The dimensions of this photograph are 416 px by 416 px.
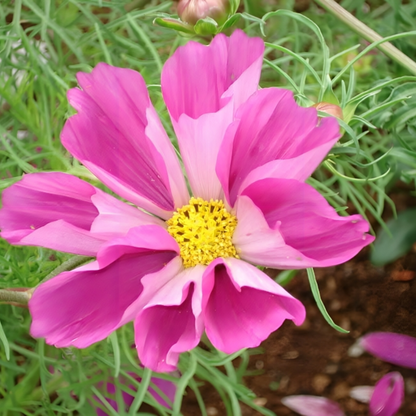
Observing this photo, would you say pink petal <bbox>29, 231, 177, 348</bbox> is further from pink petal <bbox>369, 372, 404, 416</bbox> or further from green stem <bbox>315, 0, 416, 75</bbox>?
pink petal <bbox>369, 372, 404, 416</bbox>

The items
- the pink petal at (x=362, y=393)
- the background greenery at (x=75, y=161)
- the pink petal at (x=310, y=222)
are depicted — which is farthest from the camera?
the pink petal at (x=362, y=393)

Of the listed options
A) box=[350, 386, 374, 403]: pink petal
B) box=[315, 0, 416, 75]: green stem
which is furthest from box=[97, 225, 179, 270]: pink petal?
box=[350, 386, 374, 403]: pink petal

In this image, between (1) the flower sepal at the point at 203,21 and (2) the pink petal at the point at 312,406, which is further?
(2) the pink petal at the point at 312,406

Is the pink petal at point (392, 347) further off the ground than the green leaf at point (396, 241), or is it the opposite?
the green leaf at point (396, 241)

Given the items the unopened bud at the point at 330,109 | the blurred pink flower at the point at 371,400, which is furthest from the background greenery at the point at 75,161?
the blurred pink flower at the point at 371,400

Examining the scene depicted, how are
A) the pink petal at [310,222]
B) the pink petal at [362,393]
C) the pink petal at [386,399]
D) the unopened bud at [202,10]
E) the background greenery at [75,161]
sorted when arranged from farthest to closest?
the pink petal at [362,393] < the pink petal at [386,399] < the background greenery at [75,161] < the unopened bud at [202,10] < the pink petal at [310,222]

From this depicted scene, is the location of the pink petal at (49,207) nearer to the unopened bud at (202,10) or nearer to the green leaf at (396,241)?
the unopened bud at (202,10)

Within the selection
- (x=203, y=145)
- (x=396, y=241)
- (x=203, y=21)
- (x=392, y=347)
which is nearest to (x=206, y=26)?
(x=203, y=21)
